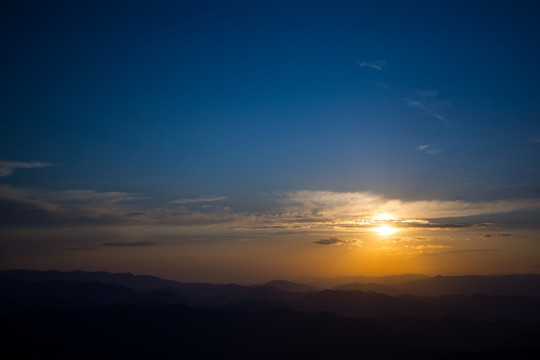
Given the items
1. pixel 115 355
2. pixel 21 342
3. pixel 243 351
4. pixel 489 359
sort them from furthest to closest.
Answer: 1. pixel 243 351
2. pixel 115 355
3. pixel 21 342
4. pixel 489 359

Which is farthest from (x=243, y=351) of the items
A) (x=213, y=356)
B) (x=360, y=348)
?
(x=360, y=348)

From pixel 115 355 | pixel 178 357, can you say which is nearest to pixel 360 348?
pixel 178 357

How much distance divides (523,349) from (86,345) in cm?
21947

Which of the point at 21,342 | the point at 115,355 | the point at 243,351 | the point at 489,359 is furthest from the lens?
the point at 243,351

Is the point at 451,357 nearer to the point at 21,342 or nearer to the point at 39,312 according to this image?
the point at 21,342

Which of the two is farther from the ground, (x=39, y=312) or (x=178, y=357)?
(x=39, y=312)

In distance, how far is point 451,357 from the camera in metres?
161

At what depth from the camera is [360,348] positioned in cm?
19000

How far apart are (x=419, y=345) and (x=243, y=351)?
10119cm

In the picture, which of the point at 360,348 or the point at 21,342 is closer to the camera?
the point at 21,342

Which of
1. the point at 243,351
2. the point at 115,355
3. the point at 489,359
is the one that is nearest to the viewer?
the point at 489,359

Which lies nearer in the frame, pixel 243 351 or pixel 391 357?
pixel 391 357

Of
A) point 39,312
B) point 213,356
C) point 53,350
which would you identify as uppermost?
point 39,312

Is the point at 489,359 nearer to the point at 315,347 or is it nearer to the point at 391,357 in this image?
the point at 391,357
